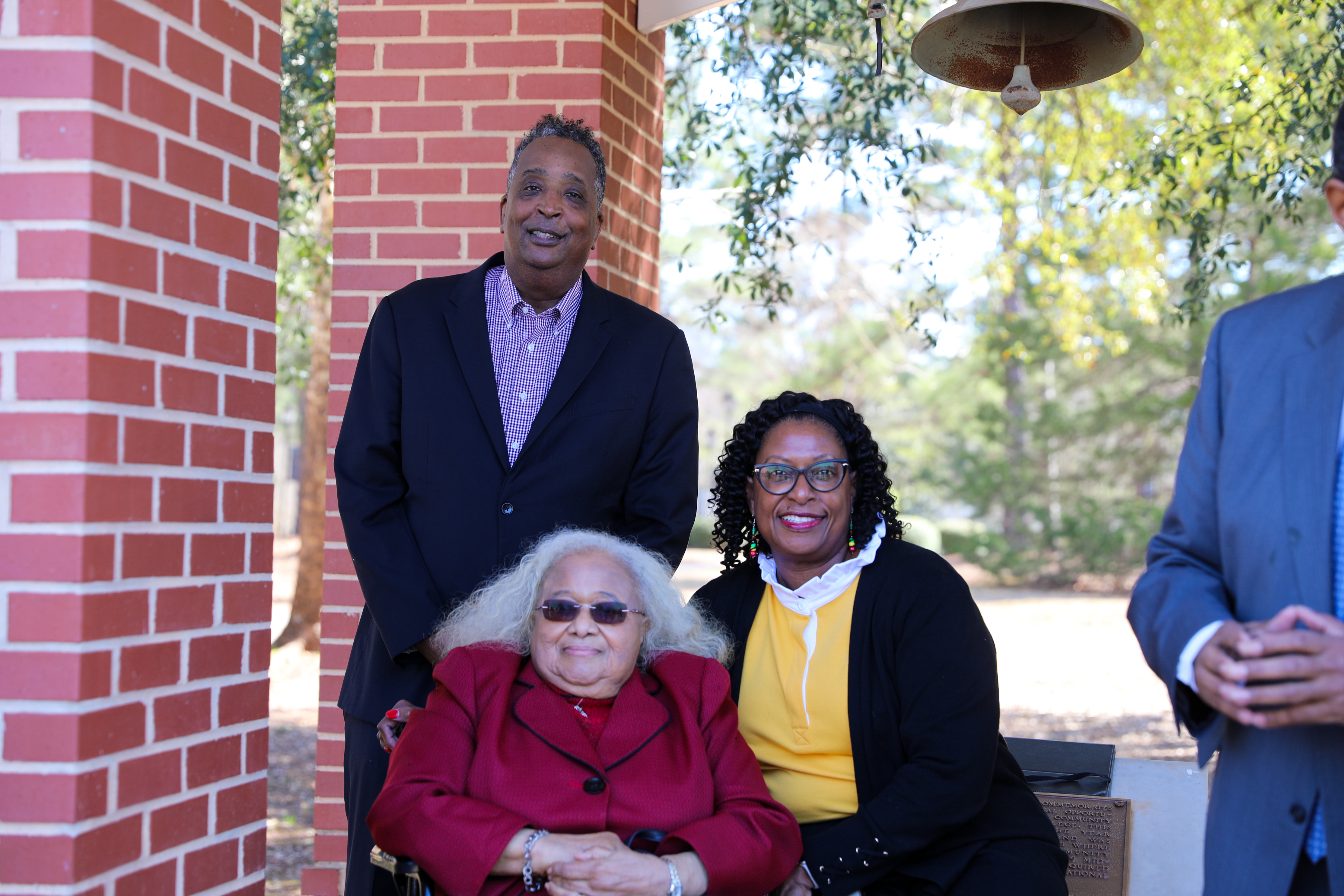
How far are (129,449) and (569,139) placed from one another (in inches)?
57.0

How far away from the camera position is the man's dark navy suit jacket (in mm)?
2998

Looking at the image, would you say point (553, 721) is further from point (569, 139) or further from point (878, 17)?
point (878, 17)

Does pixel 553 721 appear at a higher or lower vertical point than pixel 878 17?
lower

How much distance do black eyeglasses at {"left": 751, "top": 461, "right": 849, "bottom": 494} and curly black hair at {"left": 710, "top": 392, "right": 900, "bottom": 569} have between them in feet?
0.33

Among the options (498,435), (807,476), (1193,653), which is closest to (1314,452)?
(1193,653)

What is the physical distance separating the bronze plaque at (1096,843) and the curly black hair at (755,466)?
4.05 ft

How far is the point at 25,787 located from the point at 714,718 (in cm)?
144

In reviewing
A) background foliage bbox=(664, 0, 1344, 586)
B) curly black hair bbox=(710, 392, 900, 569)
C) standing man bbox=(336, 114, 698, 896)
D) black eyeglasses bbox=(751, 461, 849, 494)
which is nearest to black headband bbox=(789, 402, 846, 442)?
curly black hair bbox=(710, 392, 900, 569)

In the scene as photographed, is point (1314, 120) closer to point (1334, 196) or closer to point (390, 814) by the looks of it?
point (1334, 196)

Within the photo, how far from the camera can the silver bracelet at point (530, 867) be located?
253cm

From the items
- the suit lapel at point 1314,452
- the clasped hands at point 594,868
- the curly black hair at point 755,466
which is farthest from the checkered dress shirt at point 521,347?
the suit lapel at point 1314,452

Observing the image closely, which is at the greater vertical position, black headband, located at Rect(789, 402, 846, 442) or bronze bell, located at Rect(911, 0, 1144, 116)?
bronze bell, located at Rect(911, 0, 1144, 116)

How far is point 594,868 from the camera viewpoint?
250 centimetres

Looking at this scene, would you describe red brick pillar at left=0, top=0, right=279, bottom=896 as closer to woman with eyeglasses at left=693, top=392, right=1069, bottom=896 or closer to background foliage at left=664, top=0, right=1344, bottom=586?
woman with eyeglasses at left=693, top=392, right=1069, bottom=896
